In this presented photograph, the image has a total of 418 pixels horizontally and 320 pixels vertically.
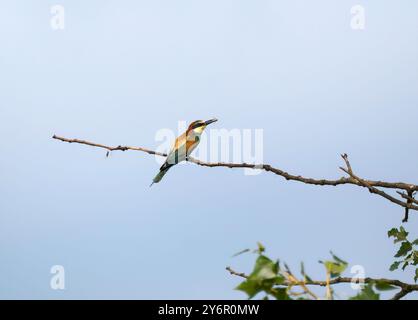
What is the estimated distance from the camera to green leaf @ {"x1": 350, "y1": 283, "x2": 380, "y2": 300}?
1.52m

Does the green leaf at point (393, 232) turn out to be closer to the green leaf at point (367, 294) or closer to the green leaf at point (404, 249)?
the green leaf at point (404, 249)

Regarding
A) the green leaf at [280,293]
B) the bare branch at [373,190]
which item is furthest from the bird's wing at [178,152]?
the green leaf at [280,293]

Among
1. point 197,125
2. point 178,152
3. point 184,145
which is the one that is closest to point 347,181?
point 178,152

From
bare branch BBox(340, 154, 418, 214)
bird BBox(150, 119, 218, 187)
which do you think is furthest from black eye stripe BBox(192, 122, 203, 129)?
bare branch BBox(340, 154, 418, 214)

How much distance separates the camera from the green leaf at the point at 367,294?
1.52 m

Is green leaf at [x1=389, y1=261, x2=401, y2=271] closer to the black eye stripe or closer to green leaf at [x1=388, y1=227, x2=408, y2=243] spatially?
green leaf at [x1=388, y1=227, x2=408, y2=243]

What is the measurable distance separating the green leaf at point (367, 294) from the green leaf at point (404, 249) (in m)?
2.38

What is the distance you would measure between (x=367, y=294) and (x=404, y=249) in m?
2.40

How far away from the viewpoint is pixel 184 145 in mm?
6418

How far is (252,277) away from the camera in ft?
4.88

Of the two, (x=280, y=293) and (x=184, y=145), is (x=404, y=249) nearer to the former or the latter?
(x=280, y=293)

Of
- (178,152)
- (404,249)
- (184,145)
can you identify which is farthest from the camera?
(184,145)
